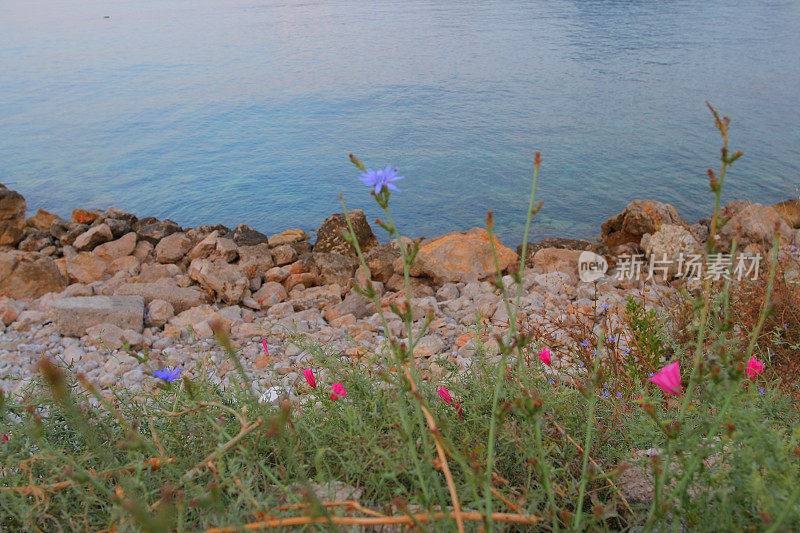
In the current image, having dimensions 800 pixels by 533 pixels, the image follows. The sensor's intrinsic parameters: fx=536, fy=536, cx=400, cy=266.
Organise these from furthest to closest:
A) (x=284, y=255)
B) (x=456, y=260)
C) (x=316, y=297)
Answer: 1. (x=284, y=255)
2. (x=456, y=260)
3. (x=316, y=297)

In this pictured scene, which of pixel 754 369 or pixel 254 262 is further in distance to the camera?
pixel 254 262

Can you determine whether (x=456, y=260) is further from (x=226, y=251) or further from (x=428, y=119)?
(x=428, y=119)

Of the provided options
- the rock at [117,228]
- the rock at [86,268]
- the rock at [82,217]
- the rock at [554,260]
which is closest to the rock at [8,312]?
the rock at [86,268]

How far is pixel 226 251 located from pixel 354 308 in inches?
109

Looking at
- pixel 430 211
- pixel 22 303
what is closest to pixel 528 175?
pixel 430 211

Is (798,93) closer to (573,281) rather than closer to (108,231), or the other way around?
(573,281)

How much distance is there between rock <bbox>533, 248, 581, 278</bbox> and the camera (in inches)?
238

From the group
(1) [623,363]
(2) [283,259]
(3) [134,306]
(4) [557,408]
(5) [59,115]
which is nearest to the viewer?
(4) [557,408]

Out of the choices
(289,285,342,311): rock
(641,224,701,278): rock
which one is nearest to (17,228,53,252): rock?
(289,285,342,311): rock

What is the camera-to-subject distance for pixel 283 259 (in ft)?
22.6

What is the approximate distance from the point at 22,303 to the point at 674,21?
27.2m

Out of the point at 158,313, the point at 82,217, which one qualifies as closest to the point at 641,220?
the point at 158,313

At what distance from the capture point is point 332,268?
6.30 metres

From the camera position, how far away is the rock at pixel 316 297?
524cm
